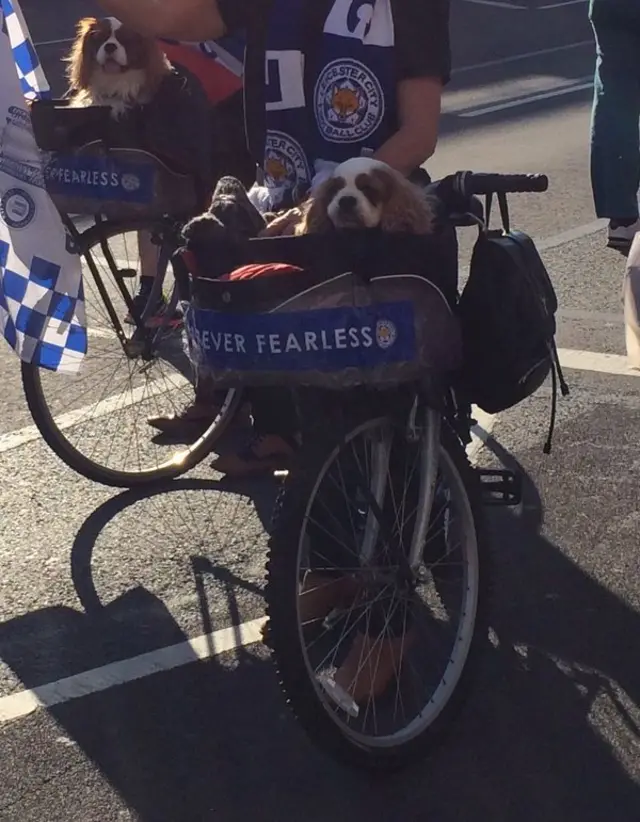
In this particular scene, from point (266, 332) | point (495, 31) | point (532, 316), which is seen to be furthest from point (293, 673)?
point (495, 31)

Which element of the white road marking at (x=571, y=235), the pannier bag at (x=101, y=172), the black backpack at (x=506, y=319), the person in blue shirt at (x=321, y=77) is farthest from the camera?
the white road marking at (x=571, y=235)

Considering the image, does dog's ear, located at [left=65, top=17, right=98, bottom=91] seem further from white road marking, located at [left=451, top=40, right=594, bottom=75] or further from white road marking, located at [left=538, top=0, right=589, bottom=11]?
white road marking, located at [left=538, top=0, right=589, bottom=11]

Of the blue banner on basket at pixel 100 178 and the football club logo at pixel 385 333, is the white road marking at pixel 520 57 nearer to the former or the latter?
the blue banner on basket at pixel 100 178

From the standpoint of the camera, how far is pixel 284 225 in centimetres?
325

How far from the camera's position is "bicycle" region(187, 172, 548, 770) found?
2883mm

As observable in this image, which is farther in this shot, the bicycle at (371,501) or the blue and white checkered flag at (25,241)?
the blue and white checkered flag at (25,241)

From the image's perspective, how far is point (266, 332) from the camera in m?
2.85

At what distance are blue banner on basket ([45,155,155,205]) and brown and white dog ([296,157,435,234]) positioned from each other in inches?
59.1

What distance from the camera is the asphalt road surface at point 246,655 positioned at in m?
3.07

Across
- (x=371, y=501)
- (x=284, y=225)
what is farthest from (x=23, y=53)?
(x=371, y=501)

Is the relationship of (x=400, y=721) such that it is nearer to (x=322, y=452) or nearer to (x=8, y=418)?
(x=322, y=452)

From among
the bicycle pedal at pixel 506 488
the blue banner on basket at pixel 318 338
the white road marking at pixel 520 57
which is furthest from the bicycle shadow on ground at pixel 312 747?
the white road marking at pixel 520 57

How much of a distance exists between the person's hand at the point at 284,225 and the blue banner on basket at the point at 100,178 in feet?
4.11

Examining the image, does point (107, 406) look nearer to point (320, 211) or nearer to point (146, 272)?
point (146, 272)
